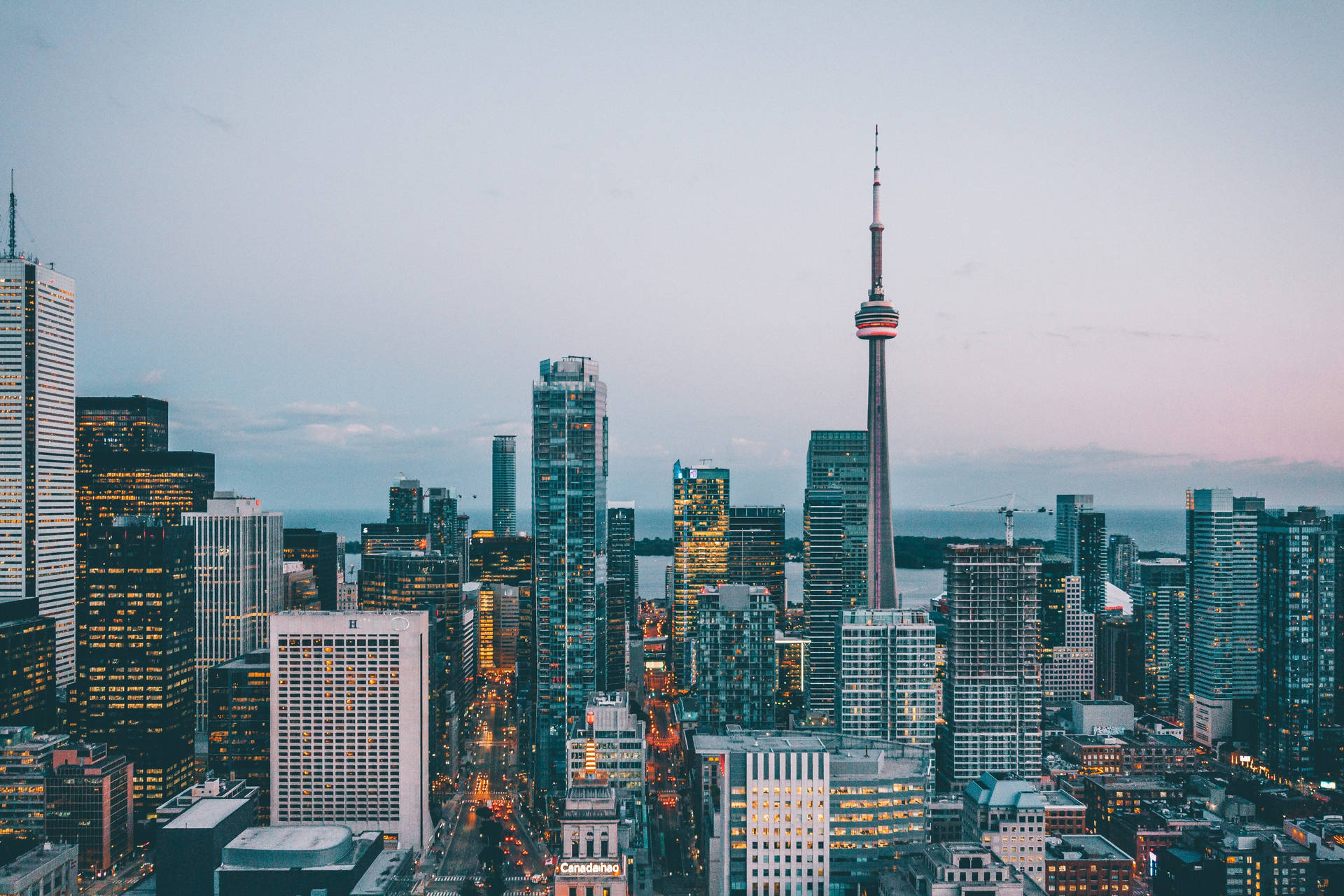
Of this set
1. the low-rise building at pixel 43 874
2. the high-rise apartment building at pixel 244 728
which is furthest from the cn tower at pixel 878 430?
the low-rise building at pixel 43 874

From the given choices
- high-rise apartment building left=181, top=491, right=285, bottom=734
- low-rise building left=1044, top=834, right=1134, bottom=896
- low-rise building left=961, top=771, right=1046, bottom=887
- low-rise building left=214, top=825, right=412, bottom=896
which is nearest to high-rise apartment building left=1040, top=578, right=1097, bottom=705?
low-rise building left=961, top=771, right=1046, bottom=887

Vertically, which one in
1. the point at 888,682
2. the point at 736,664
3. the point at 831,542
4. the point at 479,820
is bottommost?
the point at 479,820

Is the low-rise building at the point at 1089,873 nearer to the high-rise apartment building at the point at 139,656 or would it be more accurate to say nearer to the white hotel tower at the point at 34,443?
the high-rise apartment building at the point at 139,656

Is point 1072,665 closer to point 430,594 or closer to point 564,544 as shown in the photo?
point 564,544

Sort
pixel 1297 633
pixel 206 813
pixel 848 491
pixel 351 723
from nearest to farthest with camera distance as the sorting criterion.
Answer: pixel 206 813
pixel 351 723
pixel 1297 633
pixel 848 491

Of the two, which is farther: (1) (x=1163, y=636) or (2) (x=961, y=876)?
(1) (x=1163, y=636)

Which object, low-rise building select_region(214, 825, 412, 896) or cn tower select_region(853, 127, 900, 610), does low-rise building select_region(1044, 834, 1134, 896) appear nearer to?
low-rise building select_region(214, 825, 412, 896)

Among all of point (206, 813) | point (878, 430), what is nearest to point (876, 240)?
point (878, 430)

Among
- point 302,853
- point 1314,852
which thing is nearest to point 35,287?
point 302,853

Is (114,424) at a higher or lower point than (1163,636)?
higher
